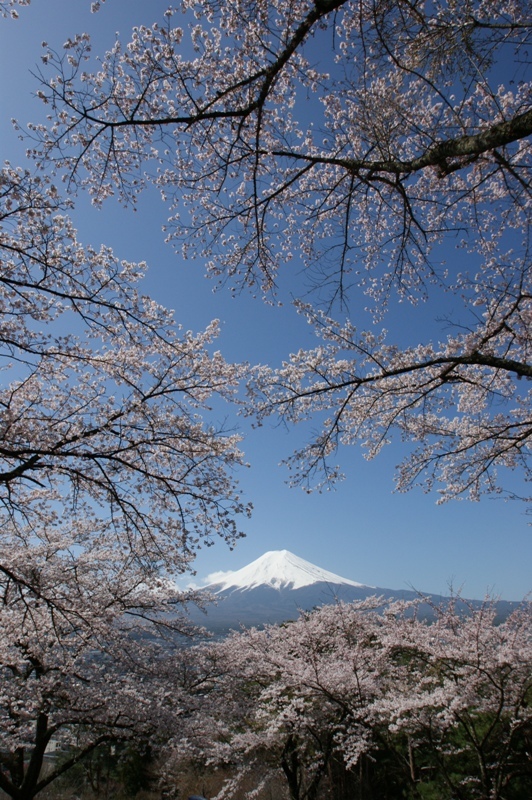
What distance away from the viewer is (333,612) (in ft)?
33.6

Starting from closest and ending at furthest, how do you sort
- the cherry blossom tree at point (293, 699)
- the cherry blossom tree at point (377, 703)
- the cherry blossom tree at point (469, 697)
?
the cherry blossom tree at point (469, 697) → the cherry blossom tree at point (377, 703) → the cherry blossom tree at point (293, 699)

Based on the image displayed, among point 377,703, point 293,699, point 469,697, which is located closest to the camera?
point 469,697

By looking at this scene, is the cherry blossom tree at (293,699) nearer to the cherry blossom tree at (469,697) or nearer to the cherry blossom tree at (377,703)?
the cherry blossom tree at (377,703)

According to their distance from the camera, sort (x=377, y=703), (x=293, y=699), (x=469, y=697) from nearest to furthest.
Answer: (x=469, y=697) < (x=377, y=703) < (x=293, y=699)

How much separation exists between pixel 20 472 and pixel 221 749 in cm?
878

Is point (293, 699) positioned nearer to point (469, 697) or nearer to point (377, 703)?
point (377, 703)

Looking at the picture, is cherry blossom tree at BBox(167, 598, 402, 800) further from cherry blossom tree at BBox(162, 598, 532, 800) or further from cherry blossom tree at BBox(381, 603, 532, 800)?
cherry blossom tree at BBox(381, 603, 532, 800)

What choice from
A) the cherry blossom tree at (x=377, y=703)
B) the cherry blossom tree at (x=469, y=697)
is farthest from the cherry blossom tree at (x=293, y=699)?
the cherry blossom tree at (x=469, y=697)

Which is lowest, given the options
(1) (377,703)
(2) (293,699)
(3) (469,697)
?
(2) (293,699)

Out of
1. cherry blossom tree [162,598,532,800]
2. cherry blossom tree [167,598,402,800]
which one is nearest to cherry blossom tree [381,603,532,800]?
cherry blossom tree [162,598,532,800]

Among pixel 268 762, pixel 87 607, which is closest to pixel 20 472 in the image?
pixel 87 607

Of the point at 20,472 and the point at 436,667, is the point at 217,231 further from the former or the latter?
the point at 436,667

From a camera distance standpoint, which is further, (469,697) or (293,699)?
(293,699)

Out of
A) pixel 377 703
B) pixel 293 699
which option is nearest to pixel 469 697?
pixel 377 703
